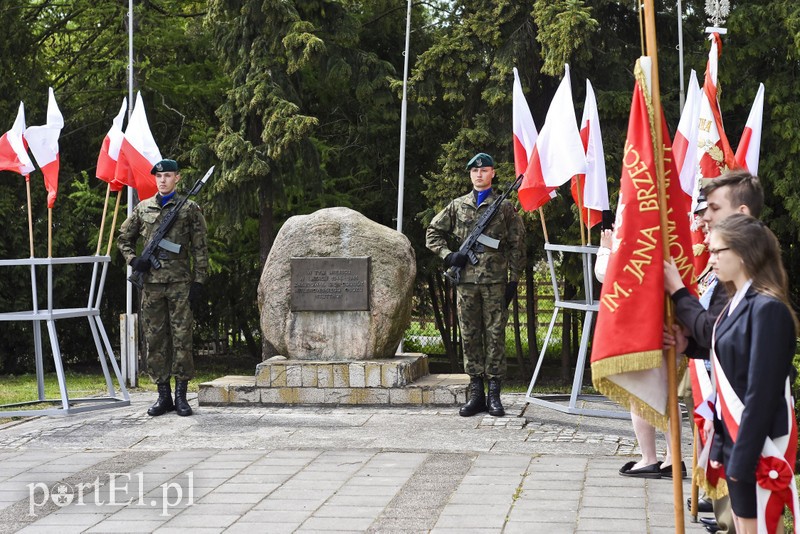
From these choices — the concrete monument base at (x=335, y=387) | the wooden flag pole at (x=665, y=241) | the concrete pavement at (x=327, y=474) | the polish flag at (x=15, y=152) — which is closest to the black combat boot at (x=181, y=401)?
the concrete pavement at (x=327, y=474)

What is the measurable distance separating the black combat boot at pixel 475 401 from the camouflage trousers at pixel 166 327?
2.34 m

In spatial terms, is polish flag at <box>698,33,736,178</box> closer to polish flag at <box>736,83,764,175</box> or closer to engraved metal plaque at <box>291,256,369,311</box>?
polish flag at <box>736,83,764,175</box>

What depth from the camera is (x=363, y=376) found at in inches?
358

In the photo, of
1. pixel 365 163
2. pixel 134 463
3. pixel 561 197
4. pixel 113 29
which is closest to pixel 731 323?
pixel 134 463

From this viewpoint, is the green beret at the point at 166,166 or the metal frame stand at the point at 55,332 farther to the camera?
the green beret at the point at 166,166

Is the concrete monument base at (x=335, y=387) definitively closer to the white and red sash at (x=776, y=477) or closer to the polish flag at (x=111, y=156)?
the polish flag at (x=111, y=156)

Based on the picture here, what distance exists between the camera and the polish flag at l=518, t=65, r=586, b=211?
26.4ft

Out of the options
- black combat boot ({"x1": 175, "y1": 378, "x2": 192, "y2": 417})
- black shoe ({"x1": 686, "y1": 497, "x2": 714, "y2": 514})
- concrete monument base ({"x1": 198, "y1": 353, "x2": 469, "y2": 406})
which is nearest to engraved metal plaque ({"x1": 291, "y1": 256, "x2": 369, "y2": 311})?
concrete monument base ({"x1": 198, "y1": 353, "x2": 469, "y2": 406})

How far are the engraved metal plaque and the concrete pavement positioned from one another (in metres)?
0.99

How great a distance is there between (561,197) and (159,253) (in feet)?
21.6

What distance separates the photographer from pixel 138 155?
9344mm

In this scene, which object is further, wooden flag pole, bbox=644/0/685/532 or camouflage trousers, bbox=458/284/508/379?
camouflage trousers, bbox=458/284/508/379

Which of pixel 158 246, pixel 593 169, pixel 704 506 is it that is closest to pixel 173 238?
pixel 158 246

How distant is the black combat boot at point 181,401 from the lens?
344 inches
